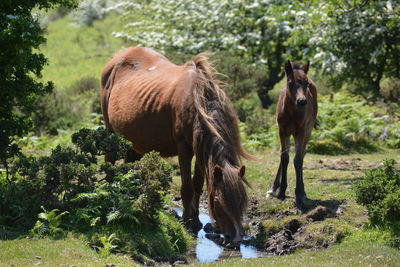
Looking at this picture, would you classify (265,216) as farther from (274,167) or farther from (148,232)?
(274,167)

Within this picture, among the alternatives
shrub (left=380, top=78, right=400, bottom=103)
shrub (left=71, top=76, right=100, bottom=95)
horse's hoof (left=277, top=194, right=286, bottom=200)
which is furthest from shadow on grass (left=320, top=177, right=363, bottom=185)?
shrub (left=71, top=76, right=100, bottom=95)

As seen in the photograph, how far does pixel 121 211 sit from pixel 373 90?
43.6ft

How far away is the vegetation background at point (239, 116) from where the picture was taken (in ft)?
27.5

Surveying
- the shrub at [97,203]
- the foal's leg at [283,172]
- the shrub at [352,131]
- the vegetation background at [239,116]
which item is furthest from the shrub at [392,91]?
the shrub at [97,203]

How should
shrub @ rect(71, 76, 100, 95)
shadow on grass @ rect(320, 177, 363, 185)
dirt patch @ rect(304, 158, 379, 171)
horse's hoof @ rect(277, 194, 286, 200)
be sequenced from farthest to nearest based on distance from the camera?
shrub @ rect(71, 76, 100, 95) → dirt patch @ rect(304, 158, 379, 171) → shadow on grass @ rect(320, 177, 363, 185) → horse's hoof @ rect(277, 194, 286, 200)

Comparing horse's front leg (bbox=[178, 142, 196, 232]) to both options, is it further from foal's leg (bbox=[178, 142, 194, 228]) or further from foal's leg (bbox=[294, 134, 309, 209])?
foal's leg (bbox=[294, 134, 309, 209])

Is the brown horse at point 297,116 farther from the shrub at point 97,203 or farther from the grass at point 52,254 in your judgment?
the grass at point 52,254

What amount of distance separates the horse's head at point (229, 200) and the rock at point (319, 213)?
203 centimetres

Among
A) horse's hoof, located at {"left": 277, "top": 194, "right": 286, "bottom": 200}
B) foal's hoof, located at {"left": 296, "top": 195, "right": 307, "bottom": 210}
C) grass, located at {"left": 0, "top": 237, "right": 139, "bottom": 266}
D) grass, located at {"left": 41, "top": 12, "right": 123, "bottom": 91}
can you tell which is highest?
grass, located at {"left": 0, "top": 237, "right": 139, "bottom": 266}

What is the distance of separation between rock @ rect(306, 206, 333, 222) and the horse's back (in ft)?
8.13

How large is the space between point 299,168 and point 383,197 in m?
2.01

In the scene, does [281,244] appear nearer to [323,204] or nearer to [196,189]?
[196,189]

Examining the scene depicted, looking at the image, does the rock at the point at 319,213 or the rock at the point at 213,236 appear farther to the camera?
the rock at the point at 319,213

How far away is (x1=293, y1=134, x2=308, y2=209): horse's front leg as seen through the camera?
33.5 feet
